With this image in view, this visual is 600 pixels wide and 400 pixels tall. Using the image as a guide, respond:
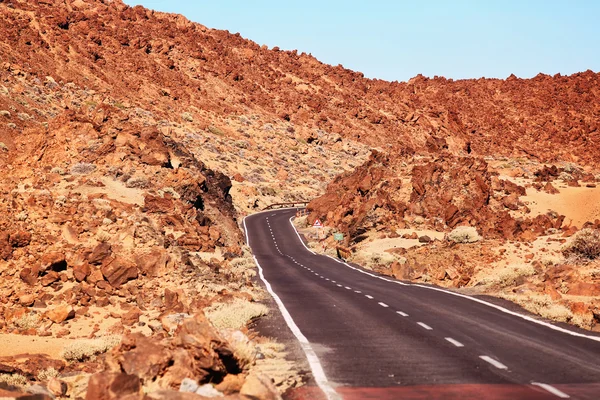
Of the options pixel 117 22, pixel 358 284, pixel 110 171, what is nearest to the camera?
pixel 358 284

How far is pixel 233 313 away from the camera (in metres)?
15.5

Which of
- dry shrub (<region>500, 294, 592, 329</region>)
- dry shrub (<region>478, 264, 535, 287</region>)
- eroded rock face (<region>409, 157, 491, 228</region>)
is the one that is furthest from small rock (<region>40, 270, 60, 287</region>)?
eroded rock face (<region>409, 157, 491, 228</region>)

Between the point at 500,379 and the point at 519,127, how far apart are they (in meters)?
136

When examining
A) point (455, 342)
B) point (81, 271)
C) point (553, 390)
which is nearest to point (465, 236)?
point (81, 271)

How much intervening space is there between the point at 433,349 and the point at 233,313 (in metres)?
6.19

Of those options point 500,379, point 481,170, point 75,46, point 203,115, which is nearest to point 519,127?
point 203,115

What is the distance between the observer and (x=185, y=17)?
131750 millimetres

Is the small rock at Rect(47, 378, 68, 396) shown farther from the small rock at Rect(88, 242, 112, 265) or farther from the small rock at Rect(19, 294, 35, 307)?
the small rock at Rect(88, 242, 112, 265)

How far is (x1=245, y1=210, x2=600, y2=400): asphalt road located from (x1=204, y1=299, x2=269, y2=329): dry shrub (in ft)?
3.62

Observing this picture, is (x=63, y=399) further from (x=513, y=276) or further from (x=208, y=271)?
(x=513, y=276)

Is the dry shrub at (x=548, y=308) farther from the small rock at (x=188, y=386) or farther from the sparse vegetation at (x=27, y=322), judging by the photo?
the sparse vegetation at (x=27, y=322)

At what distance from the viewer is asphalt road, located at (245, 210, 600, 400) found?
27.0 ft

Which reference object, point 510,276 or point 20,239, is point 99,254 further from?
point 510,276

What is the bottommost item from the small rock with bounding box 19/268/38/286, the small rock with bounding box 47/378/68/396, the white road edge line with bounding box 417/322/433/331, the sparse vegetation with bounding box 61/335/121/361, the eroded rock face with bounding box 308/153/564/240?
the sparse vegetation with bounding box 61/335/121/361
